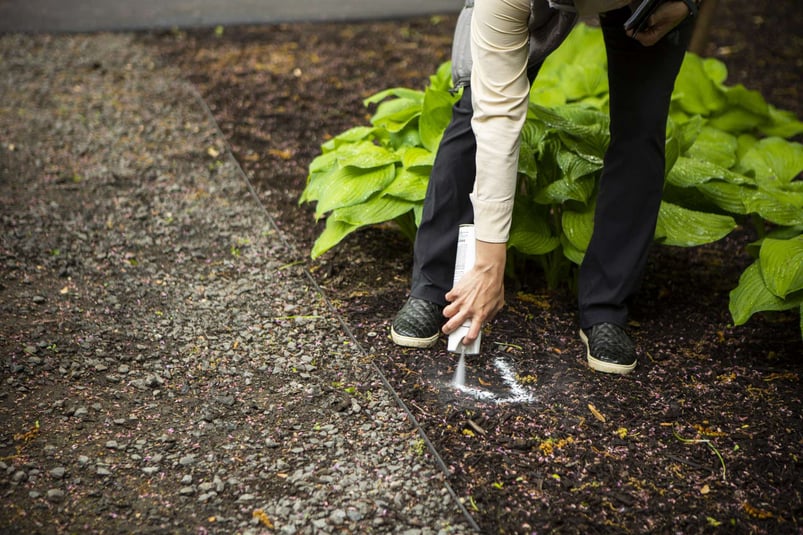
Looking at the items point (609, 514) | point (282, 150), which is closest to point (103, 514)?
point (609, 514)

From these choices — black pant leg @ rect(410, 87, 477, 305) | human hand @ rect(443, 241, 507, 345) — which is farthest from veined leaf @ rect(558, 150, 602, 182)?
human hand @ rect(443, 241, 507, 345)

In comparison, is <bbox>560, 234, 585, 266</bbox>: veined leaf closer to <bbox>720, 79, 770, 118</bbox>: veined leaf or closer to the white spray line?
the white spray line

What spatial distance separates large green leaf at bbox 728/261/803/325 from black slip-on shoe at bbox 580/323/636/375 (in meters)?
0.31

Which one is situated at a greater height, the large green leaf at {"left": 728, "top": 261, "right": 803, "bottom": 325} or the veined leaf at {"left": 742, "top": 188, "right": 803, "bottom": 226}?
the veined leaf at {"left": 742, "top": 188, "right": 803, "bottom": 226}

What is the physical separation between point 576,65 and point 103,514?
9.16ft

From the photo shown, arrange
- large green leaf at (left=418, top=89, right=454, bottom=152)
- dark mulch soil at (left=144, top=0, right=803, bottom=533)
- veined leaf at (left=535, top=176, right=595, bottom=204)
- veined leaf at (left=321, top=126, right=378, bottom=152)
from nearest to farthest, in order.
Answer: dark mulch soil at (left=144, top=0, right=803, bottom=533) → veined leaf at (left=535, top=176, right=595, bottom=204) → large green leaf at (left=418, top=89, right=454, bottom=152) → veined leaf at (left=321, top=126, right=378, bottom=152)

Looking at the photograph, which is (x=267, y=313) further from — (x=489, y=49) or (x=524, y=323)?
(x=489, y=49)

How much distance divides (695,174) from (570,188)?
0.50 meters

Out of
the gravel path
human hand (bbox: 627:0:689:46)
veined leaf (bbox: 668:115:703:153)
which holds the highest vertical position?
human hand (bbox: 627:0:689:46)

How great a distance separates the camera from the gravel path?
1.86m

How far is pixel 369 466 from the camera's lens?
6.54 ft

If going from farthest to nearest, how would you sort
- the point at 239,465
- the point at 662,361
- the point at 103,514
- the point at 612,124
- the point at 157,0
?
the point at 157,0
the point at 662,361
the point at 612,124
the point at 239,465
the point at 103,514

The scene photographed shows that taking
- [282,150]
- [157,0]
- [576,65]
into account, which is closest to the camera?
[576,65]

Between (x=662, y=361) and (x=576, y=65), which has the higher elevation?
(x=576, y=65)
